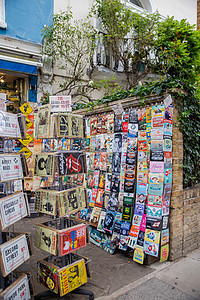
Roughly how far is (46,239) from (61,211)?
458 millimetres

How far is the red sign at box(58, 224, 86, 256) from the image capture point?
312 centimetres

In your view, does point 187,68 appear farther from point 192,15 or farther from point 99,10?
point 192,15

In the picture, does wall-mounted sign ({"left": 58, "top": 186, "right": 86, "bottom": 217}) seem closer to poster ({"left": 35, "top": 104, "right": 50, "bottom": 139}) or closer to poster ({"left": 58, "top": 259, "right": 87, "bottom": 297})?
poster ({"left": 58, "top": 259, "right": 87, "bottom": 297})

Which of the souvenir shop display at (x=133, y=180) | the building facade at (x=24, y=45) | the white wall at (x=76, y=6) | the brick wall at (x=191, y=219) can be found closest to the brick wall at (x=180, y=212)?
the brick wall at (x=191, y=219)

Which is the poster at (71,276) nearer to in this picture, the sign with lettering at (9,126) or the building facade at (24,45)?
the sign with lettering at (9,126)

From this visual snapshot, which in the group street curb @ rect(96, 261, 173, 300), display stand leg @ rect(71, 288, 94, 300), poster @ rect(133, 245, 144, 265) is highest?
poster @ rect(133, 245, 144, 265)

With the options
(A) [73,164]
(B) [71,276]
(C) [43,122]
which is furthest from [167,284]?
(C) [43,122]

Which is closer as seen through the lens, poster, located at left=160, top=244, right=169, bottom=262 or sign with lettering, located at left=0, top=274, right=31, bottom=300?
sign with lettering, located at left=0, top=274, right=31, bottom=300

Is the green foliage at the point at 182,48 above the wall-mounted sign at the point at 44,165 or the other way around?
above

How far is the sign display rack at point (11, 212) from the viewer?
264 cm

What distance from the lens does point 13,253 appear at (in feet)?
9.10

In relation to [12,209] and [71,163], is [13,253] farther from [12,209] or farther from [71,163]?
[71,163]

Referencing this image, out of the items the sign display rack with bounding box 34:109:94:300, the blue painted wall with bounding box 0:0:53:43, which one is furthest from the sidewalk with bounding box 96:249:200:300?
the blue painted wall with bounding box 0:0:53:43

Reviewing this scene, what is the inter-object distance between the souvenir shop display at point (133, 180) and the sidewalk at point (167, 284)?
27 cm
